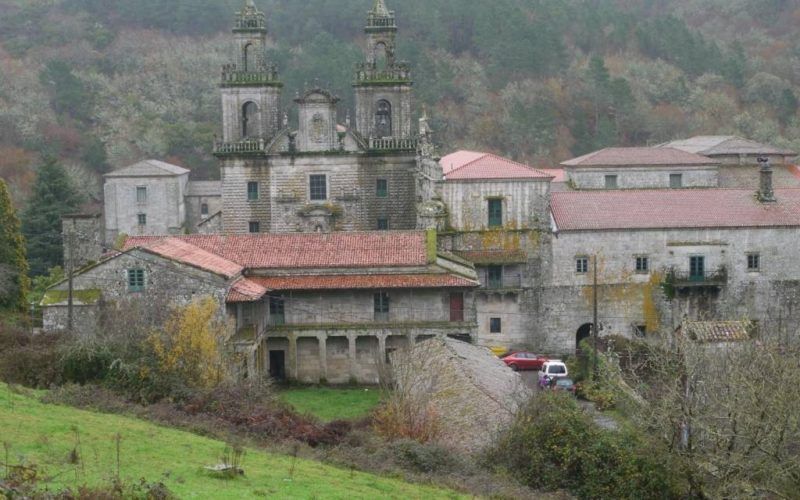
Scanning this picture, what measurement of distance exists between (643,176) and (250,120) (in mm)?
17993

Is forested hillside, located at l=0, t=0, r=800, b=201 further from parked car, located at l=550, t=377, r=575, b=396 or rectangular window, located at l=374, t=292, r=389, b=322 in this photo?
parked car, located at l=550, t=377, r=575, b=396

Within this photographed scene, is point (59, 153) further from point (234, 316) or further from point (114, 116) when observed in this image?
point (234, 316)

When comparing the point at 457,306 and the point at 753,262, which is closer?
the point at 457,306

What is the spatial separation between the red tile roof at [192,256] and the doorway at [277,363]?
10.2 feet

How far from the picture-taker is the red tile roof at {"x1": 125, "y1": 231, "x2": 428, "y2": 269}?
38.6 m

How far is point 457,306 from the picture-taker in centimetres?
3872

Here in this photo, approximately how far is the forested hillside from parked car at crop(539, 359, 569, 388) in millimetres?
46718

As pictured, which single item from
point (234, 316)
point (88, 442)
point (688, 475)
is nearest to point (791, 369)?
point (688, 475)

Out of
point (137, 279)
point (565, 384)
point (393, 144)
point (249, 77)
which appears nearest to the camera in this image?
point (137, 279)

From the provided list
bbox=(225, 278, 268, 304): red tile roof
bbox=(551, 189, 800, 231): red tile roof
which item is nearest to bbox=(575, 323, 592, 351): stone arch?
bbox=(551, 189, 800, 231): red tile roof

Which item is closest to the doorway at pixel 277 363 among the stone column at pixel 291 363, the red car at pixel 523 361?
the stone column at pixel 291 363

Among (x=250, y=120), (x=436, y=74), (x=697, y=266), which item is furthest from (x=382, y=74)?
(x=436, y=74)

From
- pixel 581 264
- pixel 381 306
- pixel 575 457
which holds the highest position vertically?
pixel 581 264

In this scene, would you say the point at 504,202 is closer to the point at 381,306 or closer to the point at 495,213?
the point at 495,213
